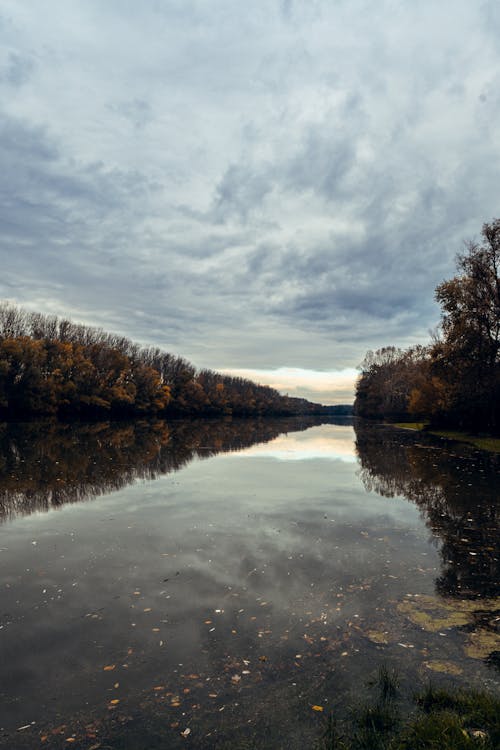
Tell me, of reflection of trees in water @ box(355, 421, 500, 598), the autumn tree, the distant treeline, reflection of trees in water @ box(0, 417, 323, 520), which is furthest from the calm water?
the distant treeline

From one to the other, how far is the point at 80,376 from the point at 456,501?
7325 cm

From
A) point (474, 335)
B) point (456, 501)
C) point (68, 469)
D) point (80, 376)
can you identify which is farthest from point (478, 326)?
point (80, 376)

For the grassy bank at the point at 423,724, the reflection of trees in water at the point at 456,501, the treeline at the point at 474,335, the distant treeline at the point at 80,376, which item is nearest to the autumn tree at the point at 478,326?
the treeline at the point at 474,335

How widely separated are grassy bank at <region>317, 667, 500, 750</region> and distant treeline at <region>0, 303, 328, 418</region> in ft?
226

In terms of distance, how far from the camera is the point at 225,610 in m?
Result: 6.97

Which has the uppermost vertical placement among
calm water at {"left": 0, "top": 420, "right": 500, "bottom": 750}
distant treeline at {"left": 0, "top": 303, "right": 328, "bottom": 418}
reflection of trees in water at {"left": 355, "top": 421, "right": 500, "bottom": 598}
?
distant treeline at {"left": 0, "top": 303, "right": 328, "bottom": 418}

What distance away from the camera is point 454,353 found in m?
40.2

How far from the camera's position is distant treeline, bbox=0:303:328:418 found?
217 feet

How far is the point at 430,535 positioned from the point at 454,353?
3311cm

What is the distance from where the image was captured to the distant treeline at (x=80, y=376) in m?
66.0

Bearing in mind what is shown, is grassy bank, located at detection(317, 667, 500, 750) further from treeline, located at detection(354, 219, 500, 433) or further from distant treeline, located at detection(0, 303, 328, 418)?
distant treeline, located at detection(0, 303, 328, 418)

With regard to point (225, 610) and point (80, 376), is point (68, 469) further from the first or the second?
point (80, 376)

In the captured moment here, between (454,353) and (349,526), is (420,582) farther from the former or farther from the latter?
(454,353)

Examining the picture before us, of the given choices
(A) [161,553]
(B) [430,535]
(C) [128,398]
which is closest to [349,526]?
(B) [430,535]
